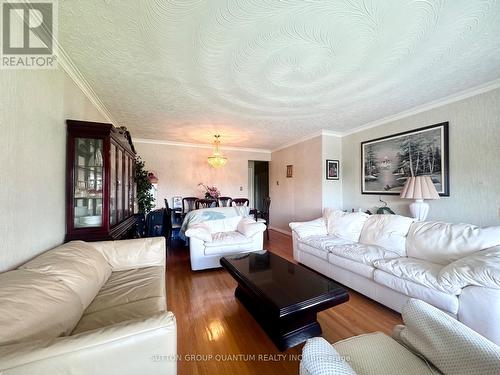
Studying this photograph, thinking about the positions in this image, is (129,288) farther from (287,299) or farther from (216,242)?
(216,242)

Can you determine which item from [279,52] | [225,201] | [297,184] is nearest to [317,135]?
[297,184]

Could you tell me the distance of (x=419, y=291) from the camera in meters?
1.65

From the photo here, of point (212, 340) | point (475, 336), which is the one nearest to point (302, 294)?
point (212, 340)

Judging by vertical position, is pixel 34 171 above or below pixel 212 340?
above

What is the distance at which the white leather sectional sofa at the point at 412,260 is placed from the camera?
1390mm

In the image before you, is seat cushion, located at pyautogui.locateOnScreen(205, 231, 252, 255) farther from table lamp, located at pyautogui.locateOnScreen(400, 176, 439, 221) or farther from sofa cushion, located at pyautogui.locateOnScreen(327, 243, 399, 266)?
table lamp, located at pyautogui.locateOnScreen(400, 176, 439, 221)

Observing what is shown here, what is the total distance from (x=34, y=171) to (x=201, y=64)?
1.62 meters

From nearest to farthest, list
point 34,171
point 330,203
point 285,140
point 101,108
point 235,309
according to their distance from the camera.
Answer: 1. point 34,171
2. point 235,309
3. point 101,108
4. point 330,203
5. point 285,140

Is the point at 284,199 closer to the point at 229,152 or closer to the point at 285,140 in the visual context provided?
the point at 285,140

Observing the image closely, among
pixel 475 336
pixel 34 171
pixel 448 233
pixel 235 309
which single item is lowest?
pixel 235 309

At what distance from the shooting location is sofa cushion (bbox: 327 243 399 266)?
210 centimetres

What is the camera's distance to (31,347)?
645 millimetres

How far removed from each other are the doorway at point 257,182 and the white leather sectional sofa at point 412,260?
4.19 meters

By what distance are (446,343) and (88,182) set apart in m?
2.89
